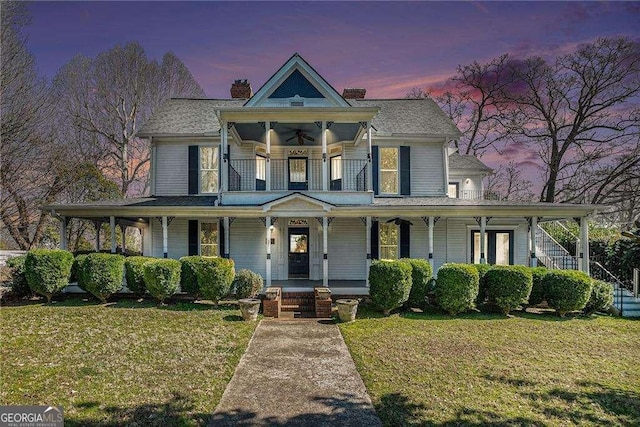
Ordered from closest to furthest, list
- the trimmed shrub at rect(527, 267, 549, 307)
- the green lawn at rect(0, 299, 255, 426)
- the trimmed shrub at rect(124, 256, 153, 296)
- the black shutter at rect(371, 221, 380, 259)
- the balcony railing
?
1. the green lawn at rect(0, 299, 255, 426)
2. the trimmed shrub at rect(527, 267, 549, 307)
3. the trimmed shrub at rect(124, 256, 153, 296)
4. the black shutter at rect(371, 221, 380, 259)
5. the balcony railing

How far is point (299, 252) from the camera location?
51.5 feet

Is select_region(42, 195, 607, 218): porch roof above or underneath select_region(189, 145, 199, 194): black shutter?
underneath

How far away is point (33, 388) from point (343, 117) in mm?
11235

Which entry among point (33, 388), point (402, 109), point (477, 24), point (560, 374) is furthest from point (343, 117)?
point (33, 388)

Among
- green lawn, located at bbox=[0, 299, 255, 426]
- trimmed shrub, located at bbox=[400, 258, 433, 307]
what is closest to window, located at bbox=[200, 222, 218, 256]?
green lawn, located at bbox=[0, 299, 255, 426]

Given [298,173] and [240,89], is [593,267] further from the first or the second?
[240,89]

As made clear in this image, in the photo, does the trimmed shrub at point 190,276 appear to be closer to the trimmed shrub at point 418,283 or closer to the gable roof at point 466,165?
the trimmed shrub at point 418,283

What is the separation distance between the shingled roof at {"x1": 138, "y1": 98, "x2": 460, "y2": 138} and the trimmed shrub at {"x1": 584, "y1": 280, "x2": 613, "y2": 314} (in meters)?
7.39

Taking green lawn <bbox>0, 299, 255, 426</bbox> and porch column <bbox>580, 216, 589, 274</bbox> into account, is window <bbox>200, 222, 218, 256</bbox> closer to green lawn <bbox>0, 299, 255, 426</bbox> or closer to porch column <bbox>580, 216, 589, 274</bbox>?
green lawn <bbox>0, 299, 255, 426</bbox>

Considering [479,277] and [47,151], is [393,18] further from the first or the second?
[47,151]

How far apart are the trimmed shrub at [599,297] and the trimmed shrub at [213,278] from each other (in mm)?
11445

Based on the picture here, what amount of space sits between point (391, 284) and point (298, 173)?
23.1 feet

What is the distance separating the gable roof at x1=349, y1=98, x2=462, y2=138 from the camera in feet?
52.5

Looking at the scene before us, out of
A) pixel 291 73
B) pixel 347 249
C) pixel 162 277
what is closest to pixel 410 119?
pixel 291 73
